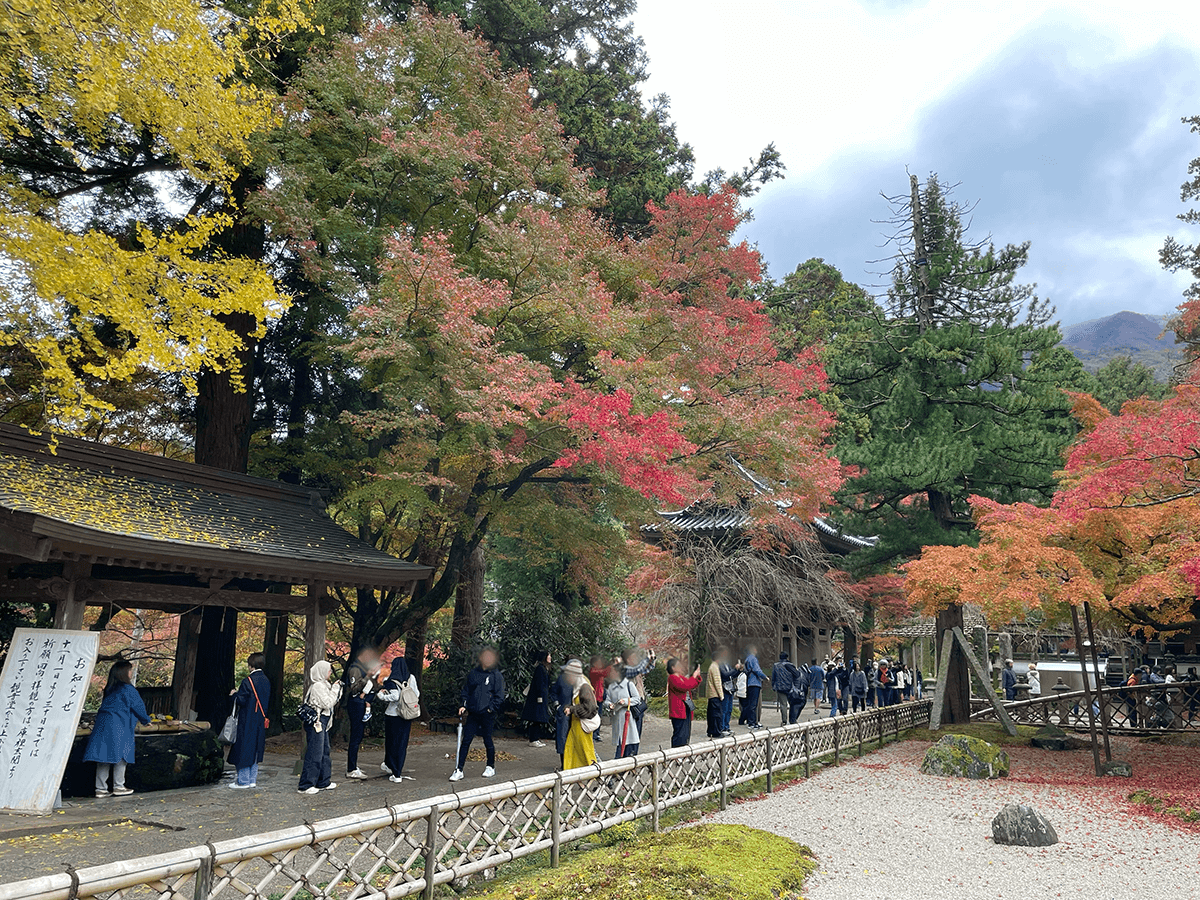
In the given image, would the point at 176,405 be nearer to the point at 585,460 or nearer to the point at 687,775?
the point at 585,460

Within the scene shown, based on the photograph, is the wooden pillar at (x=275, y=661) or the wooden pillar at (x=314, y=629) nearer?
the wooden pillar at (x=314, y=629)

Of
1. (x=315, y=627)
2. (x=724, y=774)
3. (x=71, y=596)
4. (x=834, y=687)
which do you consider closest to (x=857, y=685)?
(x=834, y=687)

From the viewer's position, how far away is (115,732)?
9000mm

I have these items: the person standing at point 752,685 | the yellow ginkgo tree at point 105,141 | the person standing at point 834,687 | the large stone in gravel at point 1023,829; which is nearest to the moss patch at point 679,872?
the large stone in gravel at point 1023,829

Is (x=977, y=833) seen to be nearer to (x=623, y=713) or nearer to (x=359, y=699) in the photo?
(x=623, y=713)

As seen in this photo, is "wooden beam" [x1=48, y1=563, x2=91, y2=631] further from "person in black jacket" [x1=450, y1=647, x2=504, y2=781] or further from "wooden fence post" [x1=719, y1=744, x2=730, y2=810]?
"wooden fence post" [x1=719, y1=744, x2=730, y2=810]

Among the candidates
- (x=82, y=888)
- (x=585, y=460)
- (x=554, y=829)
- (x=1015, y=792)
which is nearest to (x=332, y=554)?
(x=585, y=460)

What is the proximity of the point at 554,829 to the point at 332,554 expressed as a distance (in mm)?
6006

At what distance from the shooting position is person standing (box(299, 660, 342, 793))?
9.16m

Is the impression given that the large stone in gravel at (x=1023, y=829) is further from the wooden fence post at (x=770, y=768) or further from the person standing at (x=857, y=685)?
the person standing at (x=857, y=685)

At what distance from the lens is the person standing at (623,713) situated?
10766 millimetres

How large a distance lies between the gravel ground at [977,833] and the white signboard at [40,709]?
7225 mm

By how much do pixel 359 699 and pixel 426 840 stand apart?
4.99 m

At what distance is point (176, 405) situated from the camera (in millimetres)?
15539
